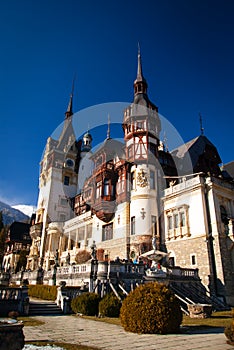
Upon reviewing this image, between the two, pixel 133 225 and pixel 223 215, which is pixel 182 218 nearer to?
pixel 223 215

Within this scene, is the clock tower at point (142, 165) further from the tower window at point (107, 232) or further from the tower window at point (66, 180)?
the tower window at point (66, 180)

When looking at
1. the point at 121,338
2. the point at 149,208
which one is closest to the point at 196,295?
the point at 149,208

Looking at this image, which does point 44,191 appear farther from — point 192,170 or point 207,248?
point 207,248

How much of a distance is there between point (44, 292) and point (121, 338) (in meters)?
14.8

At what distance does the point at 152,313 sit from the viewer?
9898 millimetres

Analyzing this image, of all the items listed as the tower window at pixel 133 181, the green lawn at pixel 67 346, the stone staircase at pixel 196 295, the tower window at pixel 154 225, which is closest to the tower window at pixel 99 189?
the tower window at pixel 133 181

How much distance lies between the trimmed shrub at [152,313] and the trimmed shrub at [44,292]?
36.1 ft

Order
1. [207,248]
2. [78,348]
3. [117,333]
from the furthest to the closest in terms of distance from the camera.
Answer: [207,248]
[117,333]
[78,348]

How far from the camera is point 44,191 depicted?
6303 centimetres

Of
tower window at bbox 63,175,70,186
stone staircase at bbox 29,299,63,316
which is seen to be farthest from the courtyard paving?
tower window at bbox 63,175,70,186

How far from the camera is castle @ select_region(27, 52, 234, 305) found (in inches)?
1081

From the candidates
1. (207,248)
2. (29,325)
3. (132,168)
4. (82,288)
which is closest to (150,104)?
(132,168)

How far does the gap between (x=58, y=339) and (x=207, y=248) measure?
69.5 ft

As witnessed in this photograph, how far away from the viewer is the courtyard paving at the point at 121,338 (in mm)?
7863
